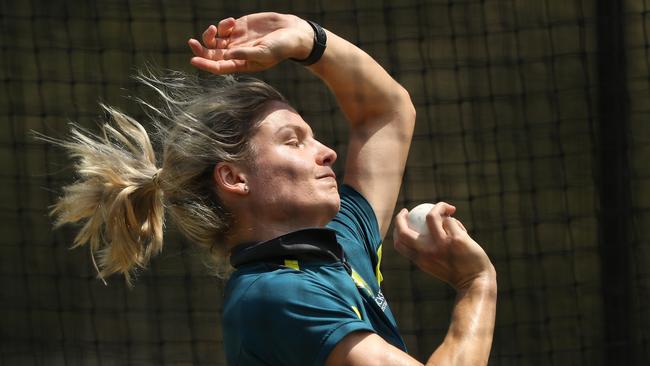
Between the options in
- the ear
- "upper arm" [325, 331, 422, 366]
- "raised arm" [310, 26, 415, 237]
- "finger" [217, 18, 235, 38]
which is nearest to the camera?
"upper arm" [325, 331, 422, 366]

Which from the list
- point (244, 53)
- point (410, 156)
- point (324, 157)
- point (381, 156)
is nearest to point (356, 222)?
point (381, 156)

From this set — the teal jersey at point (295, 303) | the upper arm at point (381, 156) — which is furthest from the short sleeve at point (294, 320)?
the upper arm at point (381, 156)

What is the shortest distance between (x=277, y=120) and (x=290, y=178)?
0.15 metres

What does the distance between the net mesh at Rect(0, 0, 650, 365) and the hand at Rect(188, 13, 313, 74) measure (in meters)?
2.07

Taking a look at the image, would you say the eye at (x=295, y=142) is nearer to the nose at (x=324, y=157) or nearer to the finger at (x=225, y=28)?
the nose at (x=324, y=157)

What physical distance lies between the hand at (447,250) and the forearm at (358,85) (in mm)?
434

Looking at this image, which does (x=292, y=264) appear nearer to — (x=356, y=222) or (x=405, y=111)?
(x=356, y=222)

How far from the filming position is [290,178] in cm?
230

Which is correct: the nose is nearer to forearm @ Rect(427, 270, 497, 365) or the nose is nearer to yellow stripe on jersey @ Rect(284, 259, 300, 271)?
yellow stripe on jersey @ Rect(284, 259, 300, 271)

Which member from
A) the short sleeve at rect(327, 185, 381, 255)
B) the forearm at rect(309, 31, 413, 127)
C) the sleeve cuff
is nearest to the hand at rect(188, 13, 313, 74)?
the forearm at rect(309, 31, 413, 127)

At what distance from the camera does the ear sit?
2342mm

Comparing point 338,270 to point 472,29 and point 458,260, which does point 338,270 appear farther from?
point 472,29

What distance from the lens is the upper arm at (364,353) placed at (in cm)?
203

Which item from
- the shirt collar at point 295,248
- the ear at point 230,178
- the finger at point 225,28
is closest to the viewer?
the shirt collar at point 295,248
